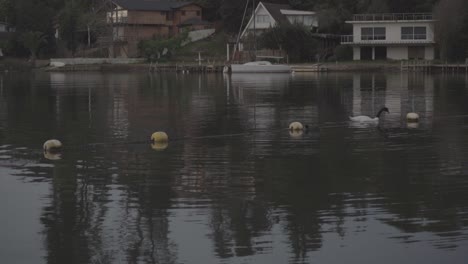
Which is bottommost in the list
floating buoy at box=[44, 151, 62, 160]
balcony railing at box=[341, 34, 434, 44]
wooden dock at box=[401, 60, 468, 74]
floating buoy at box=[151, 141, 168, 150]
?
floating buoy at box=[44, 151, 62, 160]

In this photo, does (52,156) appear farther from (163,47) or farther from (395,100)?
(163,47)

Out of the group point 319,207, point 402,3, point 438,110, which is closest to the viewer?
point 319,207

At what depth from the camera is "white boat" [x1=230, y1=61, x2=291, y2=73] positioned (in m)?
78.3

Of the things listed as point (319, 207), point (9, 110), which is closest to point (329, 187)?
point (319, 207)

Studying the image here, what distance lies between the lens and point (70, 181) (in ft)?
54.1

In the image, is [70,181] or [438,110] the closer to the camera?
[70,181]

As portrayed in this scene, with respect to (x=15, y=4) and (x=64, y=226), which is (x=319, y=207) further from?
(x=15, y=4)

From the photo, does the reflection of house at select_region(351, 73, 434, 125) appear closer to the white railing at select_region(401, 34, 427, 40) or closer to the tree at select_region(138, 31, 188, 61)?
the white railing at select_region(401, 34, 427, 40)

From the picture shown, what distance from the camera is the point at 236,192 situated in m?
14.9

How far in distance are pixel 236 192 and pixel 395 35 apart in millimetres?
72115

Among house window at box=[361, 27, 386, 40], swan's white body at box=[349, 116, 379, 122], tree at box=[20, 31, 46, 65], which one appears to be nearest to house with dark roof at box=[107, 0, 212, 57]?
tree at box=[20, 31, 46, 65]

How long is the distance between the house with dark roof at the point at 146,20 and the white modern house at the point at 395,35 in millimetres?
24815

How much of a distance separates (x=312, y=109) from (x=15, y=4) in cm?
8415

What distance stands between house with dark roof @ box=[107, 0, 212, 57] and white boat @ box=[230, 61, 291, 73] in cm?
2205
